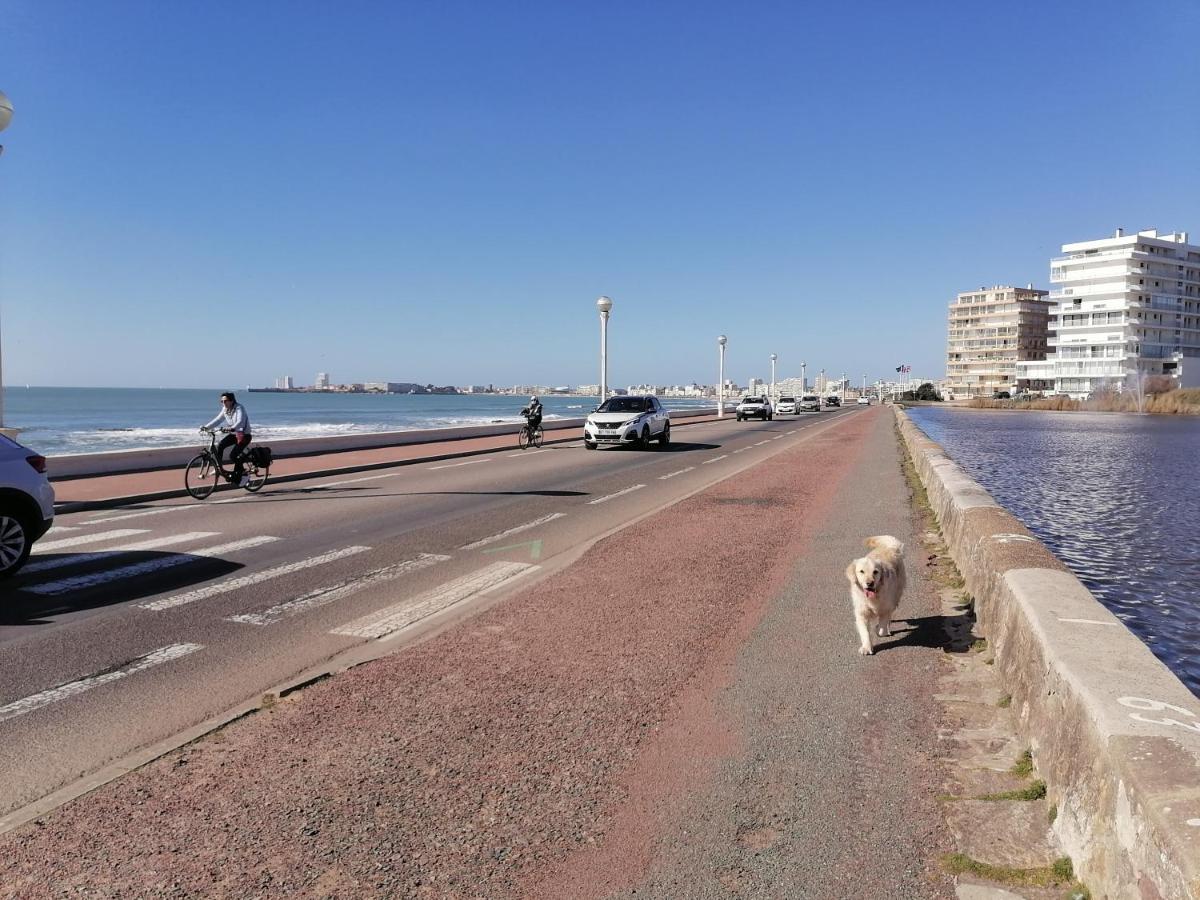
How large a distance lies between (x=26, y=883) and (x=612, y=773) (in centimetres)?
223

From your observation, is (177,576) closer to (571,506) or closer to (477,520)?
(477,520)

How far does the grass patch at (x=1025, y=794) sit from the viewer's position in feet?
10.4

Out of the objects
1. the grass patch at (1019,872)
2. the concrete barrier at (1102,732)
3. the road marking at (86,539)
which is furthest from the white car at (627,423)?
the grass patch at (1019,872)

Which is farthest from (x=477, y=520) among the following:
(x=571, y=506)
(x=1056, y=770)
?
(x=1056, y=770)

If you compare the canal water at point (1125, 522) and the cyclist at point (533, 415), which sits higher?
the cyclist at point (533, 415)

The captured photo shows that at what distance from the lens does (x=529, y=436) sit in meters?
25.6

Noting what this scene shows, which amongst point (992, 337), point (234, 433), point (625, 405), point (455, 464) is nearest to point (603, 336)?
point (625, 405)

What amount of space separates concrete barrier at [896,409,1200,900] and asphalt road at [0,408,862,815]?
3932 mm

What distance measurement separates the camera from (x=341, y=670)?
15.7 feet

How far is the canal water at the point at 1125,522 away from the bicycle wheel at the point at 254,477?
1306 centimetres

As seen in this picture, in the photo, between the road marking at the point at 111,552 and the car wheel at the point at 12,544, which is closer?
the car wheel at the point at 12,544

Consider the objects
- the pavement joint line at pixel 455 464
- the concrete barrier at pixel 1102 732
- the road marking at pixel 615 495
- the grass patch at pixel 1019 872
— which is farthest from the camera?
the pavement joint line at pixel 455 464

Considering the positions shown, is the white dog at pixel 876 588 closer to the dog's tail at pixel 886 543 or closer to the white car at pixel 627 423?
the dog's tail at pixel 886 543

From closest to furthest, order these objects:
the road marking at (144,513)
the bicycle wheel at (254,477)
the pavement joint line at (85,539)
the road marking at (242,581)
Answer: the road marking at (242,581)
the pavement joint line at (85,539)
the road marking at (144,513)
the bicycle wheel at (254,477)
